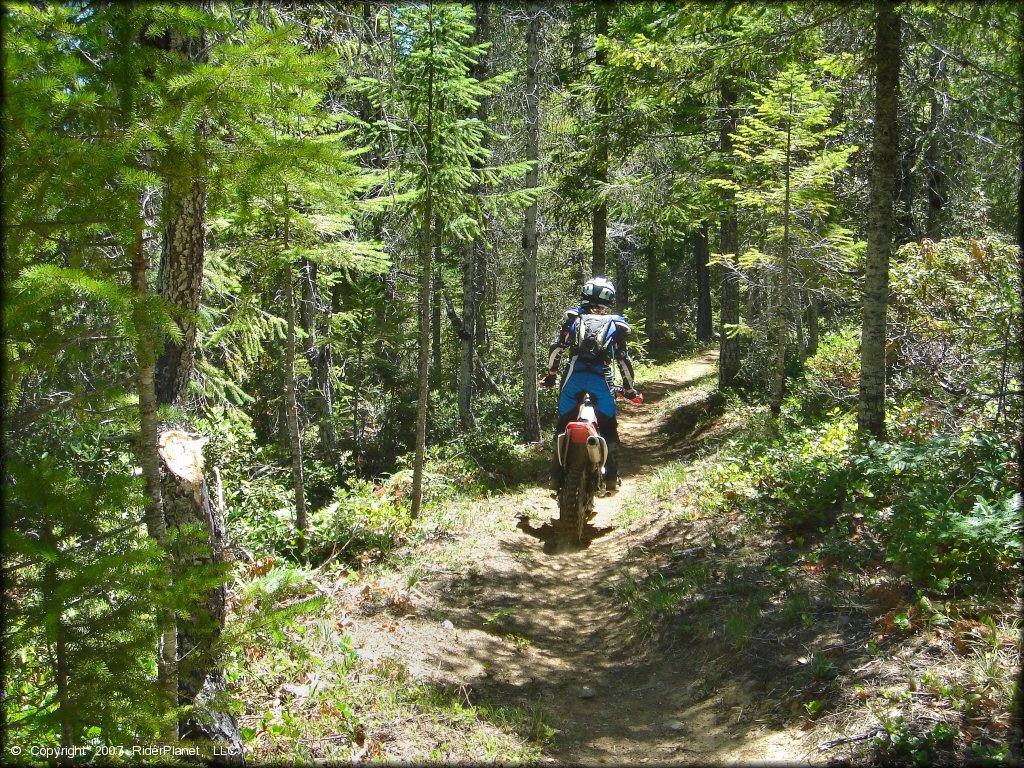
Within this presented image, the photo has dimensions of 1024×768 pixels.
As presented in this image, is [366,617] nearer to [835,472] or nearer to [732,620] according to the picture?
[732,620]

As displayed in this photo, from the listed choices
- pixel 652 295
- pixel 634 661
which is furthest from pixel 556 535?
pixel 652 295

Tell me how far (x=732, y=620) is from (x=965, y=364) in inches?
186

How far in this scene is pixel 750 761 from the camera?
369 centimetres

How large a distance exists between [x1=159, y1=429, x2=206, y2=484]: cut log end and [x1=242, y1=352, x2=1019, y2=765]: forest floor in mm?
1359

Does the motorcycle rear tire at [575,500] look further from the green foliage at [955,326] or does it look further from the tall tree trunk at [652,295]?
the tall tree trunk at [652,295]

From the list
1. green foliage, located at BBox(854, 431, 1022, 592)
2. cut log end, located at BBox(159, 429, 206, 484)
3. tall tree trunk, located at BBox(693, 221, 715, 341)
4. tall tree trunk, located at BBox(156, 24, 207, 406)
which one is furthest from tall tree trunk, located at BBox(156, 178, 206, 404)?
tall tree trunk, located at BBox(693, 221, 715, 341)

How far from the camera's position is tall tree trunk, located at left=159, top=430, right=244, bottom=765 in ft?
11.3

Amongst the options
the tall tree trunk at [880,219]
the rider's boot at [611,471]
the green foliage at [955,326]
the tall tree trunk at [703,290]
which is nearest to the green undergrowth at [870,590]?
the green foliage at [955,326]

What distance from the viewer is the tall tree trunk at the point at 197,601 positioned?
135 inches

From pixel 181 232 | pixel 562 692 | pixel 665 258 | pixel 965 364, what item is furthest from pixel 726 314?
pixel 665 258

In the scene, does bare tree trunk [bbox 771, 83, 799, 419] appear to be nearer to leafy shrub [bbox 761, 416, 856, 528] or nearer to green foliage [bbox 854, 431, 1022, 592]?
leafy shrub [bbox 761, 416, 856, 528]

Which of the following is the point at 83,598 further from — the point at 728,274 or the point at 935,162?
the point at 935,162

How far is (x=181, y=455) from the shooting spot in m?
3.91

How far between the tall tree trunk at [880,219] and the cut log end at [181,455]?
661cm
